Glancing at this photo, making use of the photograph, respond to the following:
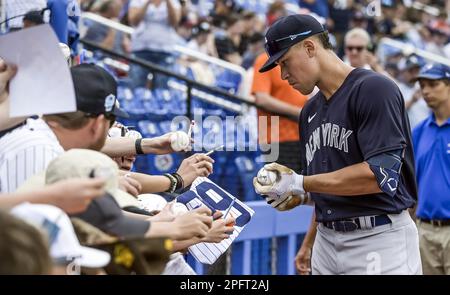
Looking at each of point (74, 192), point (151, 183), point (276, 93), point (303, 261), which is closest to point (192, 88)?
point (276, 93)

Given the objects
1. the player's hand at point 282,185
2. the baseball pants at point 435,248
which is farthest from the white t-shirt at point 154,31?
the player's hand at point 282,185

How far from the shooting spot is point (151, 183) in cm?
468

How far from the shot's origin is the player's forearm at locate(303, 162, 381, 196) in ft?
15.5

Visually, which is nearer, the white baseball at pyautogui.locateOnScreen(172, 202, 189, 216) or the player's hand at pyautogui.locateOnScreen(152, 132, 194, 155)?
the white baseball at pyautogui.locateOnScreen(172, 202, 189, 216)

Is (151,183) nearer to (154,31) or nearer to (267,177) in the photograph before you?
(267,177)

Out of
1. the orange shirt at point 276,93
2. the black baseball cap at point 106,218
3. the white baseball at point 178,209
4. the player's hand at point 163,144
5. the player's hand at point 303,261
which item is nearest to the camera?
the black baseball cap at point 106,218

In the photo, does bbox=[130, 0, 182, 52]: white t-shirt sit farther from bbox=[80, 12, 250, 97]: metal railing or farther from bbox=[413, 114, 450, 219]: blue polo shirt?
bbox=[413, 114, 450, 219]: blue polo shirt

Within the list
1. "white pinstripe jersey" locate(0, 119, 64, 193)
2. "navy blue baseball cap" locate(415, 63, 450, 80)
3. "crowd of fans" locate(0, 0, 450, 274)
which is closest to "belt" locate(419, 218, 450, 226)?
"navy blue baseball cap" locate(415, 63, 450, 80)

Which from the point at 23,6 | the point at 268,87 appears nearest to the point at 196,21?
the point at 268,87

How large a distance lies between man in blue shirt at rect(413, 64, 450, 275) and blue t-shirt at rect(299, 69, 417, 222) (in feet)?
6.59

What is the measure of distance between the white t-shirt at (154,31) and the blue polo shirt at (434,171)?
4.38 meters

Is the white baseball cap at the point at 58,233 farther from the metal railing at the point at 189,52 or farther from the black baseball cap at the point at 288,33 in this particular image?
the metal railing at the point at 189,52

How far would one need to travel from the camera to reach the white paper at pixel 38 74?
3490mm

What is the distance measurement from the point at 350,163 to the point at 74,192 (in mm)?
2296
